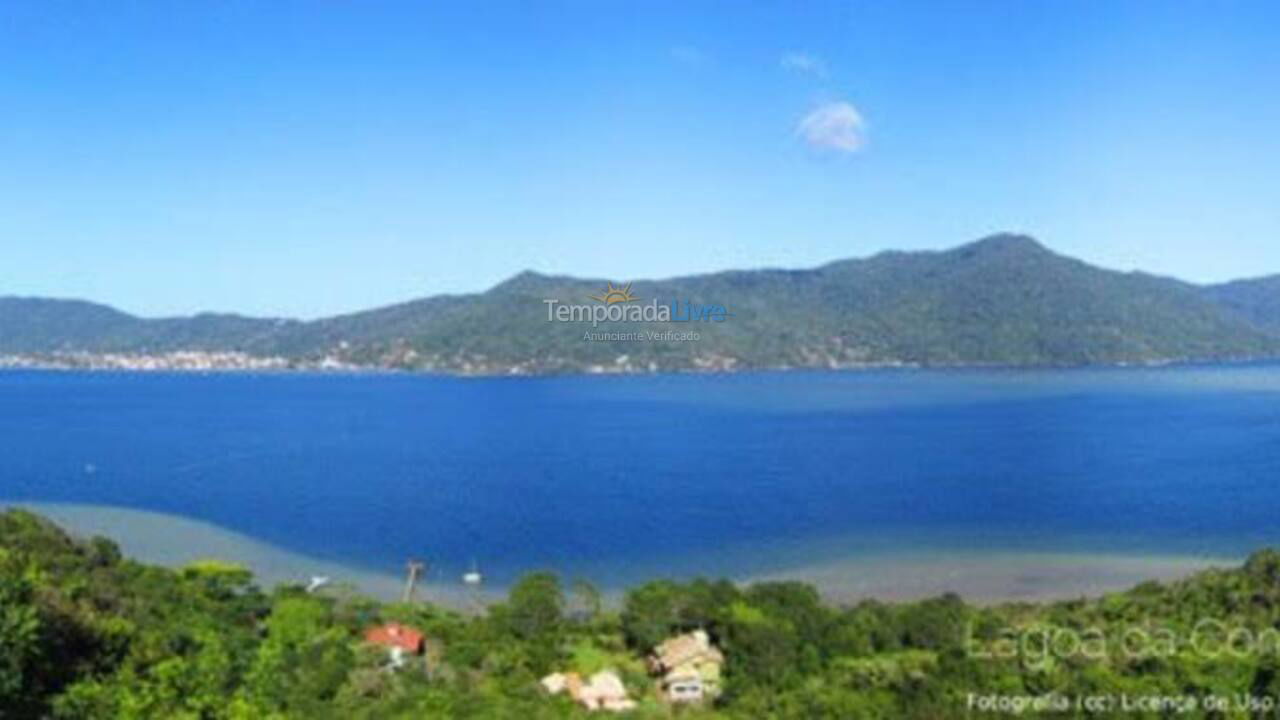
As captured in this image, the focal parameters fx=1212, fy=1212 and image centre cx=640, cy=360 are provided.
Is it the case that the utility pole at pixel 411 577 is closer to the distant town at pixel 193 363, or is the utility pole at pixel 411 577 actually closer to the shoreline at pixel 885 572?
the shoreline at pixel 885 572

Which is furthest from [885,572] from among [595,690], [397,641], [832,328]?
[832,328]

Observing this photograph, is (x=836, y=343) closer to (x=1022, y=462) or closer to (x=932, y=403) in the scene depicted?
(x=932, y=403)

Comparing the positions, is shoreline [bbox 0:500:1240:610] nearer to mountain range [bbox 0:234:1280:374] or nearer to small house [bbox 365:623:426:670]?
small house [bbox 365:623:426:670]

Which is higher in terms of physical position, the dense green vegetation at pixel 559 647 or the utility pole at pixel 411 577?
the dense green vegetation at pixel 559 647

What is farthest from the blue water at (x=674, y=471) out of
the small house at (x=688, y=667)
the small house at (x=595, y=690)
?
the small house at (x=595, y=690)

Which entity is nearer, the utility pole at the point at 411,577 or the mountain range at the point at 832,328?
the utility pole at the point at 411,577

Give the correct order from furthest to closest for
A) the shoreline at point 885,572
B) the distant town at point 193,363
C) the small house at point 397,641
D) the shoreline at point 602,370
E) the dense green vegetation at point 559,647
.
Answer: the distant town at point 193,363
the shoreline at point 602,370
the shoreline at point 885,572
the small house at point 397,641
the dense green vegetation at point 559,647
